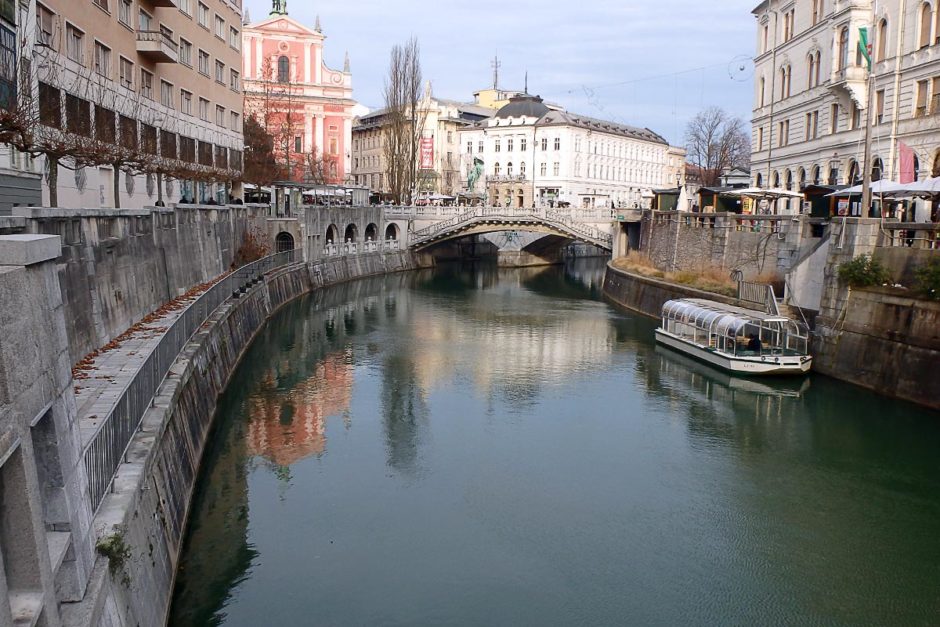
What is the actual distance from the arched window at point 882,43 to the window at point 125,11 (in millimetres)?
33476

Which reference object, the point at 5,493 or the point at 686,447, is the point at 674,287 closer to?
the point at 686,447

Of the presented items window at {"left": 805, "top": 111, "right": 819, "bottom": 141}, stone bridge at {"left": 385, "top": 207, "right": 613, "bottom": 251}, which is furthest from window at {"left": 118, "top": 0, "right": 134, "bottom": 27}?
window at {"left": 805, "top": 111, "right": 819, "bottom": 141}

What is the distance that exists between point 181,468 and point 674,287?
102 feet

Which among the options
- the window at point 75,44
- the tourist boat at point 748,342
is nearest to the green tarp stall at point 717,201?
the tourist boat at point 748,342

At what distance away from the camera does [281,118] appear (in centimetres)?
7612

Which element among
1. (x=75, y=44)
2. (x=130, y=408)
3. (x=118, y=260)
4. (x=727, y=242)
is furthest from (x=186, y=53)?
(x=130, y=408)

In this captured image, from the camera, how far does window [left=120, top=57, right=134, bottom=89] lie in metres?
37.2

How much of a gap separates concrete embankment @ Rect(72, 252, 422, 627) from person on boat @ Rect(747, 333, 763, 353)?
1772 centimetres

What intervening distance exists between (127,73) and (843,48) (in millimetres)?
34007

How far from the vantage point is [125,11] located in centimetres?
3772

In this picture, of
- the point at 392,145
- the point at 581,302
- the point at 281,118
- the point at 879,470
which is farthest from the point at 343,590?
the point at 281,118

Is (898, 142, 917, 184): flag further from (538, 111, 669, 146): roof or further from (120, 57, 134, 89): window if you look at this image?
(538, 111, 669, 146): roof

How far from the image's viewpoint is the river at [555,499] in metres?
13.9

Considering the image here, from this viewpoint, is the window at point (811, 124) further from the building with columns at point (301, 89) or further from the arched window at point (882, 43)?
the building with columns at point (301, 89)
